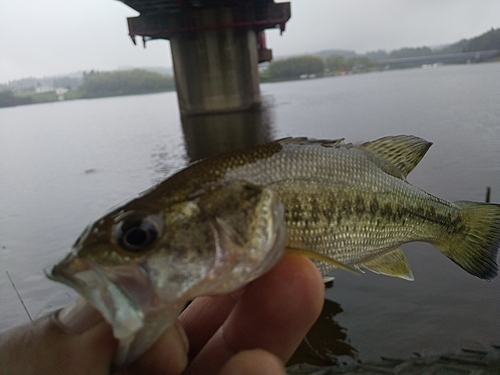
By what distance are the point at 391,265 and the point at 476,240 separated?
63 centimetres

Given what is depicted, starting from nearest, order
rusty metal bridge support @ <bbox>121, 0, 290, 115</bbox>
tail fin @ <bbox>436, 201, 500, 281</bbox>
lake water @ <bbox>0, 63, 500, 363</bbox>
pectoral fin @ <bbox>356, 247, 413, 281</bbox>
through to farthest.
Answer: pectoral fin @ <bbox>356, 247, 413, 281</bbox> → tail fin @ <bbox>436, 201, 500, 281</bbox> → lake water @ <bbox>0, 63, 500, 363</bbox> → rusty metal bridge support @ <bbox>121, 0, 290, 115</bbox>

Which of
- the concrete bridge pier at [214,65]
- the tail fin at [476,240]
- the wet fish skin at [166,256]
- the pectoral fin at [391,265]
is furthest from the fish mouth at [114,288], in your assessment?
the concrete bridge pier at [214,65]

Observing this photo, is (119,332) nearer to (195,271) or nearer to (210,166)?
(195,271)

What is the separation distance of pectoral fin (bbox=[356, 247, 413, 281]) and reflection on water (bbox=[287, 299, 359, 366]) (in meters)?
2.95

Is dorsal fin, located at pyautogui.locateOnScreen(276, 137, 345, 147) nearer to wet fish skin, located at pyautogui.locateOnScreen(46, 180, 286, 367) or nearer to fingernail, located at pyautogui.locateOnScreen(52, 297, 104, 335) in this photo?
wet fish skin, located at pyautogui.locateOnScreen(46, 180, 286, 367)

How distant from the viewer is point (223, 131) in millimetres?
25484

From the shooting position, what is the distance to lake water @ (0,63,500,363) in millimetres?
5551

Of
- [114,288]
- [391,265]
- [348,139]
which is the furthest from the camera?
[348,139]

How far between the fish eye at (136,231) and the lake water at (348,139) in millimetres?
404

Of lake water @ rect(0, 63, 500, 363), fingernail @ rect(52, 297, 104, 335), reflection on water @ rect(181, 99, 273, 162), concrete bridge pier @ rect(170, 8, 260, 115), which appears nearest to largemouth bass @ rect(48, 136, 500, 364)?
fingernail @ rect(52, 297, 104, 335)

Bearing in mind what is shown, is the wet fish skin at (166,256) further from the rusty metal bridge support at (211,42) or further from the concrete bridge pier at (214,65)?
the concrete bridge pier at (214,65)

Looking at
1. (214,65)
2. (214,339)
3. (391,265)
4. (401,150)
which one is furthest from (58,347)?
(214,65)

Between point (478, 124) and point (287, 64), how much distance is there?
8006cm

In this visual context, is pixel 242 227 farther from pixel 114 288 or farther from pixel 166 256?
pixel 114 288
